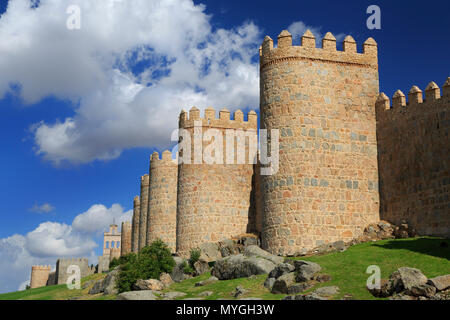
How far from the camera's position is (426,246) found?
19500mm

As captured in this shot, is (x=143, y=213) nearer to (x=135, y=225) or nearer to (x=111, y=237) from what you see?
(x=135, y=225)

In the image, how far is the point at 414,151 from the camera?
75.9ft

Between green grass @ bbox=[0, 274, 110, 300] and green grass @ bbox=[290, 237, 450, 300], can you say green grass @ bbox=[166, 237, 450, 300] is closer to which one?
green grass @ bbox=[290, 237, 450, 300]

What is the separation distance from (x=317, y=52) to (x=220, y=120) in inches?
321

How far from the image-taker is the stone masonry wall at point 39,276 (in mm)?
56312

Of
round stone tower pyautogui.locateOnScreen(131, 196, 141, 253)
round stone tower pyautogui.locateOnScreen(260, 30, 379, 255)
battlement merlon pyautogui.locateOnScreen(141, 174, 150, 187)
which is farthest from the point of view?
round stone tower pyautogui.locateOnScreen(131, 196, 141, 253)

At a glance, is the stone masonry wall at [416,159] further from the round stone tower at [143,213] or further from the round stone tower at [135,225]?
the round stone tower at [135,225]

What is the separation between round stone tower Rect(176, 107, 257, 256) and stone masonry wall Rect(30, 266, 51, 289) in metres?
31.6

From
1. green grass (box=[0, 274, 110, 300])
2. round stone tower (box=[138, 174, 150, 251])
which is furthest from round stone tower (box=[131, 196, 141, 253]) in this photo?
green grass (box=[0, 274, 110, 300])

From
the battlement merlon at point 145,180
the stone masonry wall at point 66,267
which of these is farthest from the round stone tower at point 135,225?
the stone masonry wall at point 66,267

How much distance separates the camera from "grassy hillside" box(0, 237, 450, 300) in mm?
15984

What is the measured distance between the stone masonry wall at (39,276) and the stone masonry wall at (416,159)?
4245 centimetres

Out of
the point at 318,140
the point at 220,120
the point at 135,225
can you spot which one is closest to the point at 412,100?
the point at 318,140
